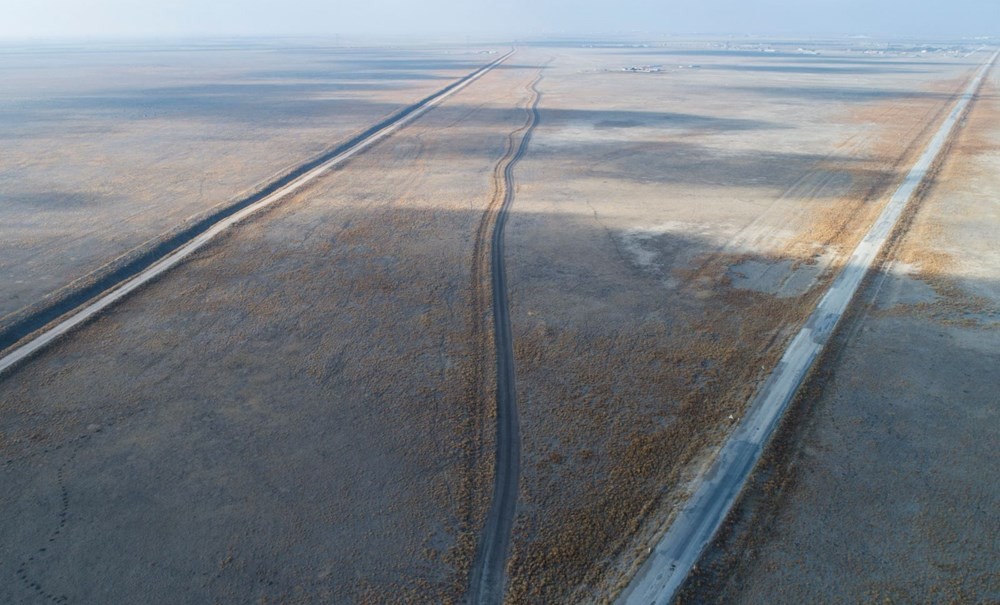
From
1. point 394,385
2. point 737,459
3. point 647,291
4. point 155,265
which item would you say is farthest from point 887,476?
point 155,265

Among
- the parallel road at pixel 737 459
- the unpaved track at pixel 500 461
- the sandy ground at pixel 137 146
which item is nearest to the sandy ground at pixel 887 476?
the parallel road at pixel 737 459

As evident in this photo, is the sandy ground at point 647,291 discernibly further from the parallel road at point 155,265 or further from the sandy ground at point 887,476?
the parallel road at point 155,265

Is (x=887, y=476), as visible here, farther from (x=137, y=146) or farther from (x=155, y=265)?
(x=137, y=146)

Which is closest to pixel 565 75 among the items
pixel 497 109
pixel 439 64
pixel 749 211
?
pixel 439 64

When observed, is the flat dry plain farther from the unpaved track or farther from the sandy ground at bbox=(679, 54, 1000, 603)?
the sandy ground at bbox=(679, 54, 1000, 603)

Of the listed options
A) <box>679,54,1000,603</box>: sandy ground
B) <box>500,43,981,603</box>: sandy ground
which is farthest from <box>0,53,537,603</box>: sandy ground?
<box>679,54,1000,603</box>: sandy ground

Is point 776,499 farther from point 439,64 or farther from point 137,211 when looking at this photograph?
point 439,64
